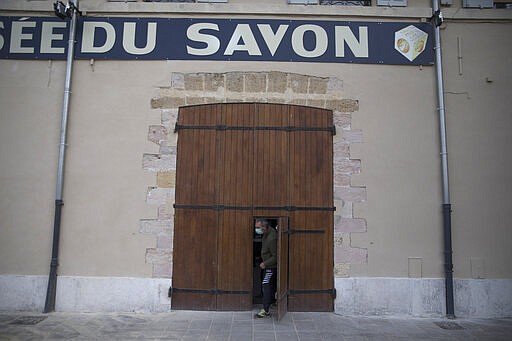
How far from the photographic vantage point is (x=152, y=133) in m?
5.94

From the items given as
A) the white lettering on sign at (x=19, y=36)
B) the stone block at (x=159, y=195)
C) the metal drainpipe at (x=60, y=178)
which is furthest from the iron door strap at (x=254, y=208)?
the white lettering on sign at (x=19, y=36)

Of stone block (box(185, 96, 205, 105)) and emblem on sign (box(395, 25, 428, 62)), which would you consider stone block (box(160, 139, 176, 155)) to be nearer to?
stone block (box(185, 96, 205, 105))

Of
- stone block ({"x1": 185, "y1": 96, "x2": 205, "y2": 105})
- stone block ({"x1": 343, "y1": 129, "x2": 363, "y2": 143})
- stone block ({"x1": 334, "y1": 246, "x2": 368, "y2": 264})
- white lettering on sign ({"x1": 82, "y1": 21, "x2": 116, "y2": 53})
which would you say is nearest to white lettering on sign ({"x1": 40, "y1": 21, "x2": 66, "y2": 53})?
white lettering on sign ({"x1": 82, "y1": 21, "x2": 116, "y2": 53})

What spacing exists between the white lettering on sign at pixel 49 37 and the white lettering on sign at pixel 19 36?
0.18 meters

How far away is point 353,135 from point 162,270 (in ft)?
10.9

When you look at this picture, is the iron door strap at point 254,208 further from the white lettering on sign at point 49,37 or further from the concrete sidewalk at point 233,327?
the white lettering on sign at point 49,37

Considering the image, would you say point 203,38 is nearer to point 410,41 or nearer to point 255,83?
point 255,83

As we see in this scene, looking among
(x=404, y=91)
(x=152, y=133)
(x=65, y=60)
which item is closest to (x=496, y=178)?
(x=404, y=91)

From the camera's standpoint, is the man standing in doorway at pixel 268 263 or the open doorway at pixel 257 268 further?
the open doorway at pixel 257 268

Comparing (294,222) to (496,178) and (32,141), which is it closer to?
(496,178)

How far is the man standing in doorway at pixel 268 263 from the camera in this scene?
5398 millimetres

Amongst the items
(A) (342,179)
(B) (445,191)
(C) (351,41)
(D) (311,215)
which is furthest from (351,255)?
(C) (351,41)

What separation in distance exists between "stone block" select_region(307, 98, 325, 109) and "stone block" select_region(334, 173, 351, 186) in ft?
3.42

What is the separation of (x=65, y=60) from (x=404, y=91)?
198 inches
